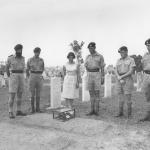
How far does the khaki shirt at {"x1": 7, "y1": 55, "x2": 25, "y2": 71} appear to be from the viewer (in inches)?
313

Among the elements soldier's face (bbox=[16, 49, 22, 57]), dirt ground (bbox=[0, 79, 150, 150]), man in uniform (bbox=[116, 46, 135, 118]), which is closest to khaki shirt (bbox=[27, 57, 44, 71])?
soldier's face (bbox=[16, 49, 22, 57])

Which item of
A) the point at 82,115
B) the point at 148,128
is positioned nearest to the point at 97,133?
the point at 148,128

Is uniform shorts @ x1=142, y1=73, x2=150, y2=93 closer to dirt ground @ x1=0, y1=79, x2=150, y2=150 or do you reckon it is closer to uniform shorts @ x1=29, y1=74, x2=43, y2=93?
dirt ground @ x1=0, y1=79, x2=150, y2=150

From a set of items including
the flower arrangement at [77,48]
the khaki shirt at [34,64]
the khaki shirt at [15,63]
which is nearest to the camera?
the khaki shirt at [15,63]

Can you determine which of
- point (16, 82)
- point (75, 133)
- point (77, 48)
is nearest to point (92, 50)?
point (16, 82)

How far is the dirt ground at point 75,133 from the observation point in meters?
5.57

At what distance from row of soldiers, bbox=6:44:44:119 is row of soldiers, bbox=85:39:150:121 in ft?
4.85

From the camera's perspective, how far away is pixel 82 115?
26.8 feet

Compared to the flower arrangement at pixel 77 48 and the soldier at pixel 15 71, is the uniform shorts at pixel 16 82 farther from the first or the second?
the flower arrangement at pixel 77 48

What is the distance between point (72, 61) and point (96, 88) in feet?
3.97

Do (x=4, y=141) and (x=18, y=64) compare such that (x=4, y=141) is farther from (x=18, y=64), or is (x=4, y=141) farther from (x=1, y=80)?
(x=1, y=80)

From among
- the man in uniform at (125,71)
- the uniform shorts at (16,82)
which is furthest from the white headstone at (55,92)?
the man in uniform at (125,71)

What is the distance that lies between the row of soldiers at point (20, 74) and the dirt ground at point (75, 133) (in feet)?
1.98

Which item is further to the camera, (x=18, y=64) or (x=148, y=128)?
(x=18, y=64)
